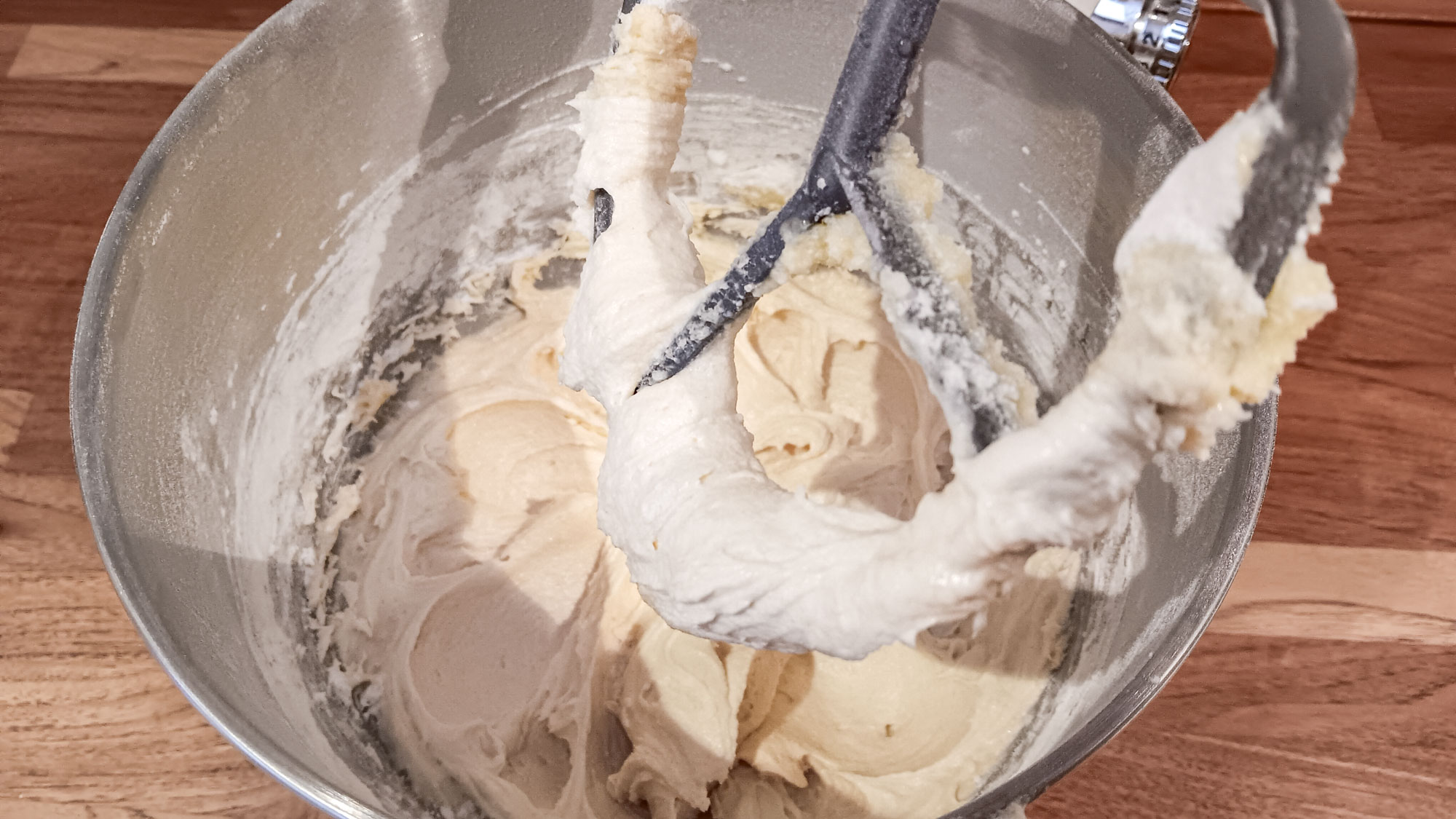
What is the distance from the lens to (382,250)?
884 millimetres

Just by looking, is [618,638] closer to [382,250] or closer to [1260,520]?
[382,250]

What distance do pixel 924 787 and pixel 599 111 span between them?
1.84 feet

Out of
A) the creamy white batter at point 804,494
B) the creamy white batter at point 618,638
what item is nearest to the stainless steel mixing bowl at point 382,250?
the creamy white batter at point 618,638

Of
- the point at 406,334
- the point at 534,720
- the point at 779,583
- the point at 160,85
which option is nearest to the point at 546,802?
the point at 534,720

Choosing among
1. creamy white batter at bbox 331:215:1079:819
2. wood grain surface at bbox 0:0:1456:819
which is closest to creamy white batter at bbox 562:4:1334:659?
creamy white batter at bbox 331:215:1079:819

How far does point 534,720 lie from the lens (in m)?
0.76

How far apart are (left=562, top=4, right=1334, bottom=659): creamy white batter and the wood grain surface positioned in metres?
0.44

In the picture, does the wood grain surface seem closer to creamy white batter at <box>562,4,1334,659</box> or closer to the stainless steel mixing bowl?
the stainless steel mixing bowl

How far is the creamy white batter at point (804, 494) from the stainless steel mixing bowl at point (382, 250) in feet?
0.50

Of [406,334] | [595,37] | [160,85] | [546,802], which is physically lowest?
[546,802]

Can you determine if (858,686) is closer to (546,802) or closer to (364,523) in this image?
(546,802)

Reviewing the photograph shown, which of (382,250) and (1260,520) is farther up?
(382,250)

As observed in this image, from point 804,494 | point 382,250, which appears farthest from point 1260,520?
point 382,250

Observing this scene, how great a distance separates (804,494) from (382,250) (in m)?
0.56
